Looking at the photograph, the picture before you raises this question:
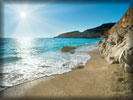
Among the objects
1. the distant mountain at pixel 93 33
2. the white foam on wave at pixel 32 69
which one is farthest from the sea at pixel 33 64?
the distant mountain at pixel 93 33

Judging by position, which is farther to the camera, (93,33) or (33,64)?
(93,33)

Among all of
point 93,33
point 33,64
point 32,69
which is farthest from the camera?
point 93,33

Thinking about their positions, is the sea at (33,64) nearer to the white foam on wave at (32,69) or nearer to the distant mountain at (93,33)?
the white foam on wave at (32,69)

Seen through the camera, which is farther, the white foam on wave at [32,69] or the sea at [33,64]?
the sea at [33,64]

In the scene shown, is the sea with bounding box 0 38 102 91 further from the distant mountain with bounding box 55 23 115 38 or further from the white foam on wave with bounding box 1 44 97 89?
the distant mountain with bounding box 55 23 115 38

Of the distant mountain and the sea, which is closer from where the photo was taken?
the sea

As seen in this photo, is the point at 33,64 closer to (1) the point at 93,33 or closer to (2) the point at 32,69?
(2) the point at 32,69

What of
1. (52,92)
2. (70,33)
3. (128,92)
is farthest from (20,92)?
(70,33)

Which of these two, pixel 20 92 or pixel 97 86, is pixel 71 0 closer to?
pixel 97 86

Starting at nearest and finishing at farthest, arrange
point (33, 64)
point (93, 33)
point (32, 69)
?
point (32, 69) → point (33, 64) → point (93, 33)

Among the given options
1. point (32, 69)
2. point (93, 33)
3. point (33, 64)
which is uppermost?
point (93, 33)

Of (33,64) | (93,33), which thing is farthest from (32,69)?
(93,33)

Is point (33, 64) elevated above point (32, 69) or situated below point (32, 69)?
A: above

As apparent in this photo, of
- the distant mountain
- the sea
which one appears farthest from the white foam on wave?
the distant mountain
